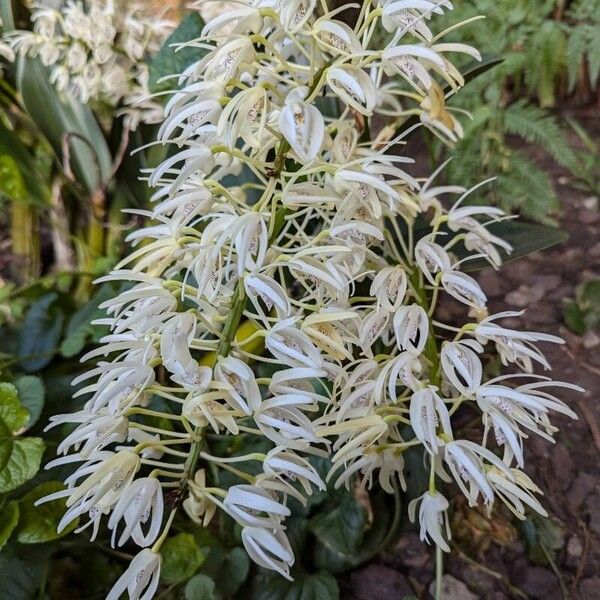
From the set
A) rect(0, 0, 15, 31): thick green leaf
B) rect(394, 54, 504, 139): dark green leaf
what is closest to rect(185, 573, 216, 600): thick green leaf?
rect(394, 54, 504, 139): dark green leaf

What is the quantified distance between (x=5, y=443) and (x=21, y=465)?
0.04m

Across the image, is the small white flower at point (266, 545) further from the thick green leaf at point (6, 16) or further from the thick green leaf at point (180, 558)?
the thick green leaf at point (6, 16)

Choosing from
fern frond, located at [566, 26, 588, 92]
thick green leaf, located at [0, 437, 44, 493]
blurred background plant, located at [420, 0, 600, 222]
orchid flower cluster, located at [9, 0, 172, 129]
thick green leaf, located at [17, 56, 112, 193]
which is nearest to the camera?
thick green leaf, located at [0, 437, 44, 493]

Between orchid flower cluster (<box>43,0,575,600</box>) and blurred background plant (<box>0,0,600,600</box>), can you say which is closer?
orchid flower cluster (<box>43,0,575,600</box>)

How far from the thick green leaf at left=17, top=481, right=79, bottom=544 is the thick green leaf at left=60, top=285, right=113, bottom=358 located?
1.01ft

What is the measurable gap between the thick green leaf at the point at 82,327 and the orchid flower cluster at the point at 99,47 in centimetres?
36

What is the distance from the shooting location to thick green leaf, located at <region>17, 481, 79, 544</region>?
2.40 ft

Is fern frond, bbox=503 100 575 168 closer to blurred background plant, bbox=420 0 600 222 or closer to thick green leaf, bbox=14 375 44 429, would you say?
blurred background plant, bbox=420 0 600 222

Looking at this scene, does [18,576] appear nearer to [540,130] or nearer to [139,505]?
[139,505]

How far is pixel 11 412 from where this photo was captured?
76 cm

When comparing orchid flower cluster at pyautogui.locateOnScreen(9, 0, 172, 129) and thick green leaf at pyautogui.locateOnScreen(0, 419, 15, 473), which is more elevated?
orchid flower cluster at pyautogui.locateOnScreen(9, 0, 172, 129)

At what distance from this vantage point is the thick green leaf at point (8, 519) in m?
0.72

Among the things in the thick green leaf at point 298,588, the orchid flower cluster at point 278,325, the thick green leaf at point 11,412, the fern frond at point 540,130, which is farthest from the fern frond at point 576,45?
the thick green leaf at point 11,412

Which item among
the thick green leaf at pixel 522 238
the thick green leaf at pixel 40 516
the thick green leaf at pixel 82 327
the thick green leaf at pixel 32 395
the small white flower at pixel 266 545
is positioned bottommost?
the thick green leaf at pixel 82 327
